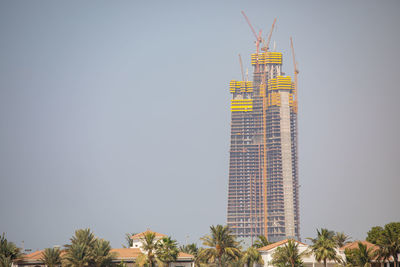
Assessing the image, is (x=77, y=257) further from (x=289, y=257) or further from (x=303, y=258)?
(x=303, y=258)

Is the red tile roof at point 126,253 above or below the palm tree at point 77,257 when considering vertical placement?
above

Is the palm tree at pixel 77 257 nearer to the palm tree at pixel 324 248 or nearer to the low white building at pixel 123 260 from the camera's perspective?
the low white building at pixel 123 260

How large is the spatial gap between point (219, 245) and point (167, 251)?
1260 cm

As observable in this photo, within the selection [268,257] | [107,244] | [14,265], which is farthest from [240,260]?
[14,265]

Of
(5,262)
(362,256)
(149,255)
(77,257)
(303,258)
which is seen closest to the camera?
(77,257)

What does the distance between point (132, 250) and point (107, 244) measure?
17.4 m

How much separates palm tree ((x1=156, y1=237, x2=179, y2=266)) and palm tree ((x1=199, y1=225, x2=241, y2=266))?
7778 mm

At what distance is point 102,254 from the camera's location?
13312cm

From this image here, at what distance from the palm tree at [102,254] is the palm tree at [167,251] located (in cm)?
1019

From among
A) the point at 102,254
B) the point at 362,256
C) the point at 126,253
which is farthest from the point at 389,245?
the point at 102,254

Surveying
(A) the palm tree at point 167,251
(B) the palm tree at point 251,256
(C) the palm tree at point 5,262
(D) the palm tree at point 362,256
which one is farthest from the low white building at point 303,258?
(C) the palm tree at point 5,262

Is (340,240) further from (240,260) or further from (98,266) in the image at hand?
(98,266)

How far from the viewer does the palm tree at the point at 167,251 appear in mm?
133000

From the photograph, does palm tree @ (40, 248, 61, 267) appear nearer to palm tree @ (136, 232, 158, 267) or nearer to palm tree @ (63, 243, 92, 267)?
palm tree @ (63, 243, 92, 267)
